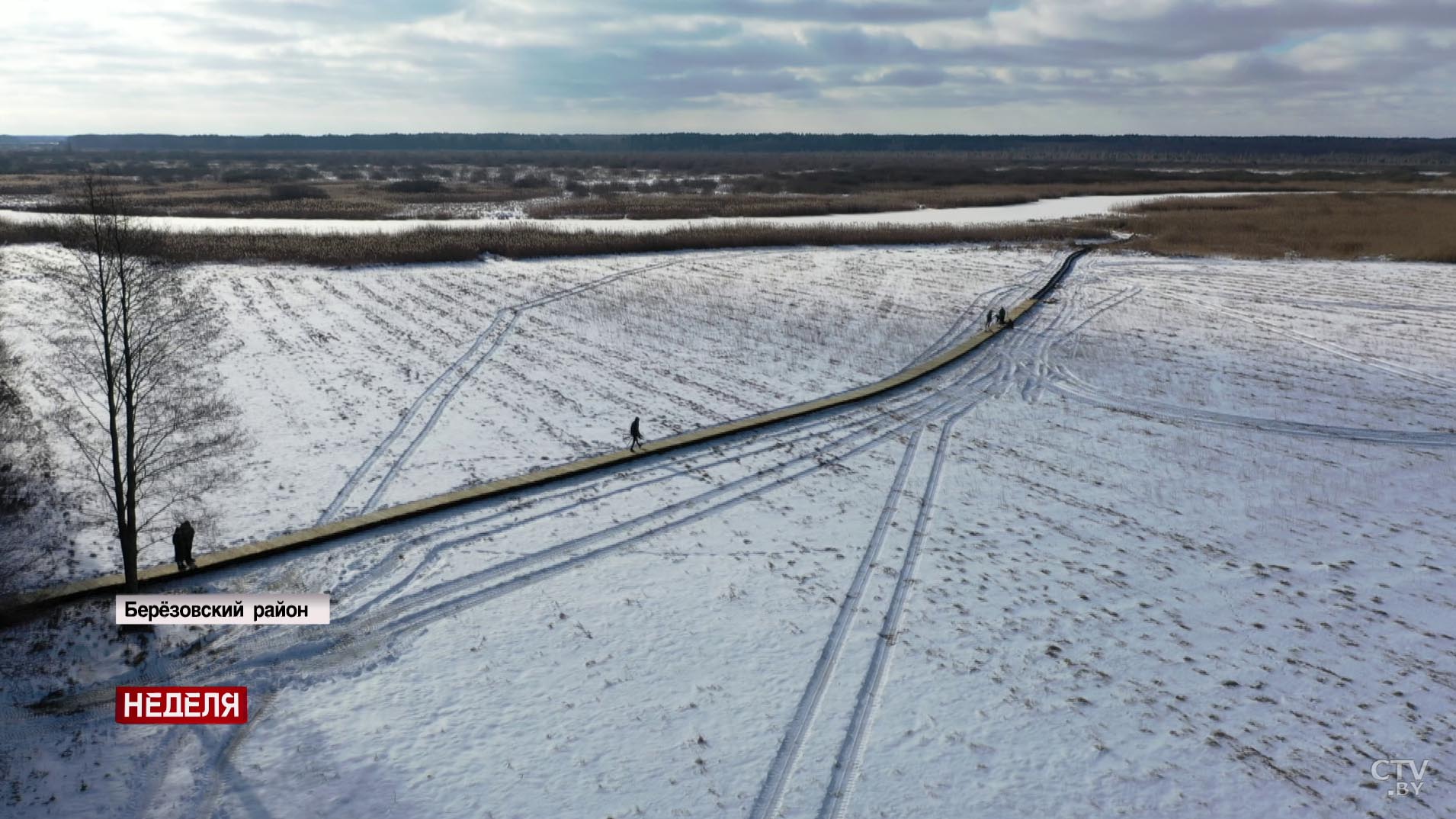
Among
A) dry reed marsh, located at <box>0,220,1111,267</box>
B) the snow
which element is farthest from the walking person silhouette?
the snow

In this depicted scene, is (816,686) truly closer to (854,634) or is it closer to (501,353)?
(854,634)

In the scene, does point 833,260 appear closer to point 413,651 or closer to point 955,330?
point 955,330

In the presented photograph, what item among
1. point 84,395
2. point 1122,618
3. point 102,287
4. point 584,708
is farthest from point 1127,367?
point 84,395

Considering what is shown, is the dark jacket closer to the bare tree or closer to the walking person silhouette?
the bare tree

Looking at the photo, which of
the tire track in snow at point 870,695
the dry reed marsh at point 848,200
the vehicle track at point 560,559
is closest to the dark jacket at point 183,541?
the vehicle track at point 560,559
